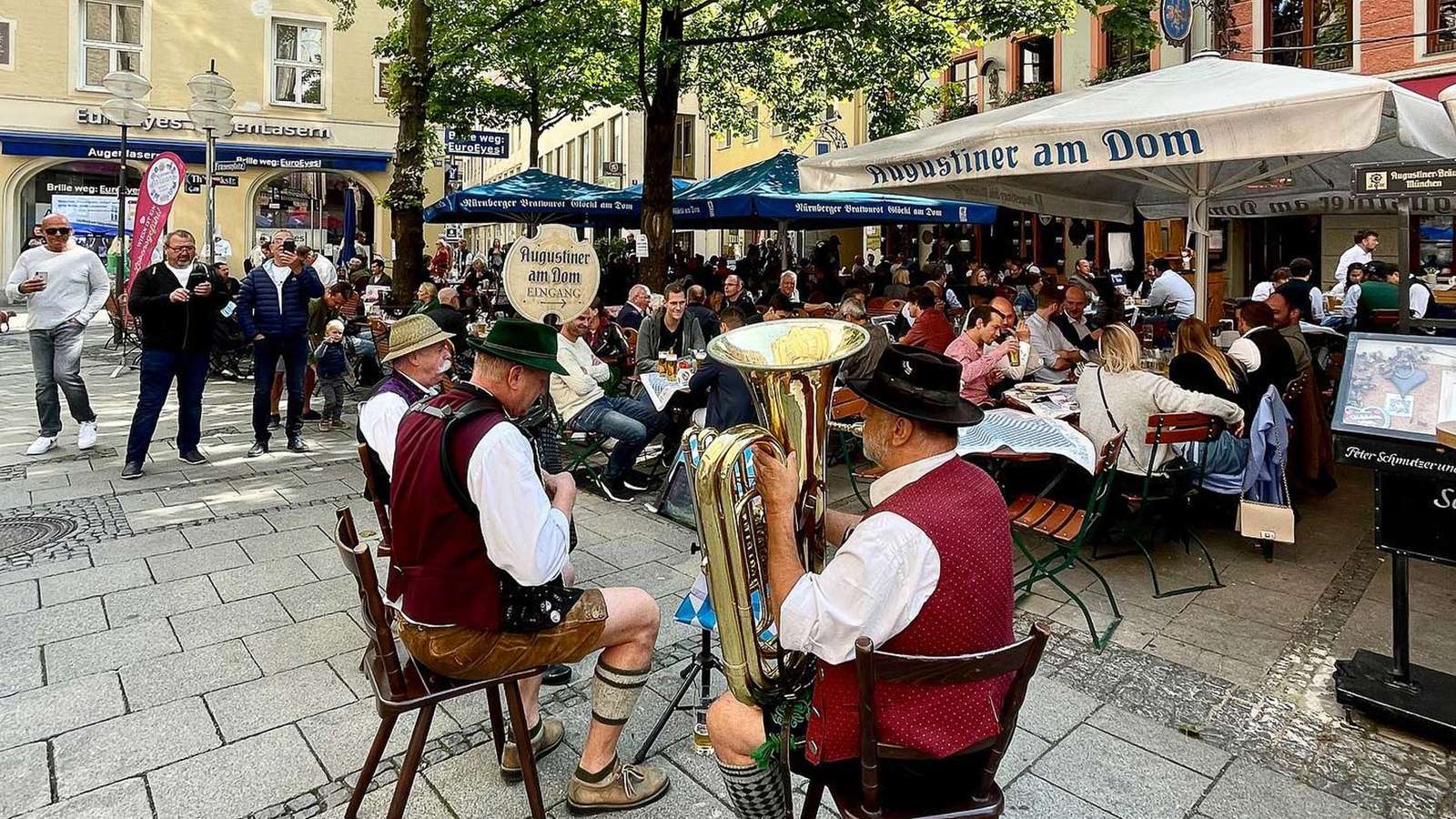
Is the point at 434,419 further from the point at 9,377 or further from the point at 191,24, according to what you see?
the point at 191,24

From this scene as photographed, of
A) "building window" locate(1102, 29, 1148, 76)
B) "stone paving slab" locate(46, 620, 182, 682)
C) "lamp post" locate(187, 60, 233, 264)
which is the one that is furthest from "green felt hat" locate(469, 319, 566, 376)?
"building window" locate(1102, 29, 1148, 76)

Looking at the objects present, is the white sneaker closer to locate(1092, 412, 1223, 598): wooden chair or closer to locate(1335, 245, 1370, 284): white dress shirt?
locate(1092, 412, 1223, 598): wooden chair

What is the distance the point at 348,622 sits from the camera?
163 inches

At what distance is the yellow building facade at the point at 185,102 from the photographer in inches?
821

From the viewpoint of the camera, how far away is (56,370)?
724cm

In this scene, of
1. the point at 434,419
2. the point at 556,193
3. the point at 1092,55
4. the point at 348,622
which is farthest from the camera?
the point at 1092,55

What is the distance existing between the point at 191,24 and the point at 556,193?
14.9 m

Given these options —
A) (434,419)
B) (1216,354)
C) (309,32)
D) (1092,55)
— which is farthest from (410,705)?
(309,32)

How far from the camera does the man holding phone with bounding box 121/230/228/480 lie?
671cm

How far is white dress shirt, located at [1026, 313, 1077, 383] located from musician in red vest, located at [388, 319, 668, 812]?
217 inches

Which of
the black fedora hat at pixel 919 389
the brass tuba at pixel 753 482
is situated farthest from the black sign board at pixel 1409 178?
the brass tuba at pixel 753 482

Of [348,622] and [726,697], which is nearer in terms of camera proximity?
[726,697]

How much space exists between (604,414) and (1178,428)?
12.5ft

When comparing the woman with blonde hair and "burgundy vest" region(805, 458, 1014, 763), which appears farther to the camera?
the woman with blonde hair
